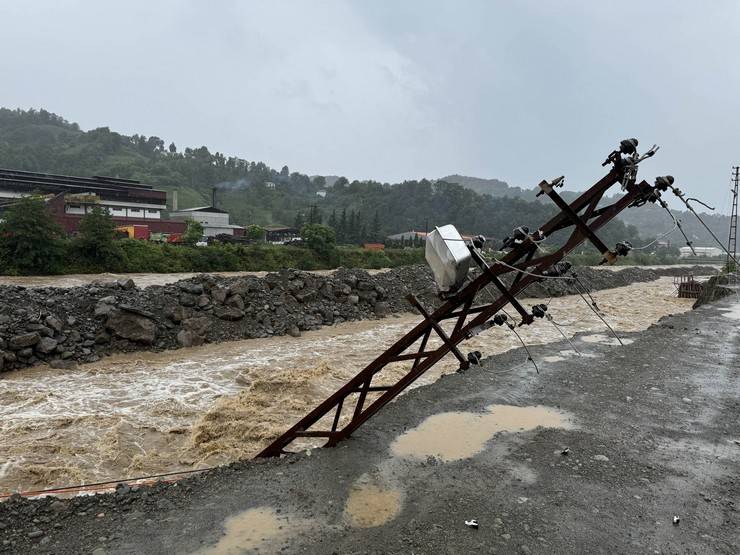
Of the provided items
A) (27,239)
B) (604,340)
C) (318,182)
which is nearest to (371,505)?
(604,340)

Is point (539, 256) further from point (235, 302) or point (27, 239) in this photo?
point (27, 239)

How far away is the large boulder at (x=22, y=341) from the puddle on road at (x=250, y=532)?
11.3 meters

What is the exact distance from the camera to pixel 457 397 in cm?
1013

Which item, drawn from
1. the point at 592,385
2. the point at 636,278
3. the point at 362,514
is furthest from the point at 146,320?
the point at 636,278

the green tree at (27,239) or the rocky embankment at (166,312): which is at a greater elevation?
the green tree at (27,239)

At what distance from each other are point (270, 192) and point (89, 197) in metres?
67.8

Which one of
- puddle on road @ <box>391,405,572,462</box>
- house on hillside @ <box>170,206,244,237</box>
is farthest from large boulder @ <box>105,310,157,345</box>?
house on hillside @ <box>170,206,244,237</box>

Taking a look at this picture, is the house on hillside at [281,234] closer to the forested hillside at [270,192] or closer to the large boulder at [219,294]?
the forested hillside at [270,192]

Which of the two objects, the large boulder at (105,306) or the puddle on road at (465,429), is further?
the large boulder at (105,306)

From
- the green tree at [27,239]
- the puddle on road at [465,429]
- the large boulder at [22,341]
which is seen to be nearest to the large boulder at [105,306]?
the large boulder at [22,341]

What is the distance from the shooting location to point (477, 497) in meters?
5.98

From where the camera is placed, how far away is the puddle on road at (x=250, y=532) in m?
4.91

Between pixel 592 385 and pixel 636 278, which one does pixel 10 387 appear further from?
pixel 636 278

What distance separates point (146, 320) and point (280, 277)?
709 centimetres
